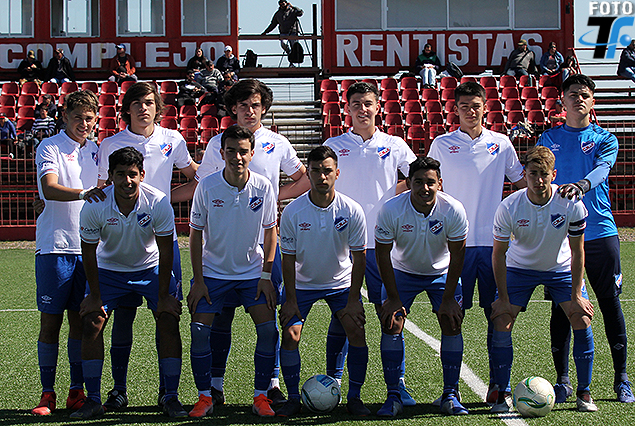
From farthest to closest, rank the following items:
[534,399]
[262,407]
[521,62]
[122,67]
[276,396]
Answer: [521,62] → [122,67] → [276,396] → [262,407] → [534,399]

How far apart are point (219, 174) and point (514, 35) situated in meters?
18.2

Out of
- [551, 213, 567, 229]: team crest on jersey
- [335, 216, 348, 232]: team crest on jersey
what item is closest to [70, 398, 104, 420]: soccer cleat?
[335, 216, 348, 232]: team crest on jersey

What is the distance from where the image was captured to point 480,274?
4.61m

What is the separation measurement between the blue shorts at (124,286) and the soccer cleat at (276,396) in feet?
3.05

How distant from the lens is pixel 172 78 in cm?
2044

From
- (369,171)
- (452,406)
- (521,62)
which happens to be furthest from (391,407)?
(521,62)

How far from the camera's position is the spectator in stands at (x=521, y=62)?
64.1 feet

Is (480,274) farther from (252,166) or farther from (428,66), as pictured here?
(428,66)

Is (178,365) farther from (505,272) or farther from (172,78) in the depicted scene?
Result: (172,78)

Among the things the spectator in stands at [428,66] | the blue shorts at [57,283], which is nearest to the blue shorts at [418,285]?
the blue shorts at [57,283]

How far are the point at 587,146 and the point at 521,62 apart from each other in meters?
15.9

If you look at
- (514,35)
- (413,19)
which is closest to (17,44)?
(413,19)

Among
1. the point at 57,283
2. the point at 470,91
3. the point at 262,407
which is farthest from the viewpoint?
the point at 470,91

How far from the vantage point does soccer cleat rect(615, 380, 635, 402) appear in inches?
171
